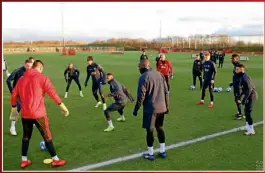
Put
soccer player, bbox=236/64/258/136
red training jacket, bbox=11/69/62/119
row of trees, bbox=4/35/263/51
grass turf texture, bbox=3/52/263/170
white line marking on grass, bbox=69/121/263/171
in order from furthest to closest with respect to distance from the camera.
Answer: row of trees, bbox=4/35/263/51, soccer player, bbox=236/64/258/136, grass turf texture, bbox=3/52/263/170, white line marking on grass, bbox=69/121/263/171, red training jacket, bbox=11/69/62/119

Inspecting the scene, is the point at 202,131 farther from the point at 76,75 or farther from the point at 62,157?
the point at 76,75

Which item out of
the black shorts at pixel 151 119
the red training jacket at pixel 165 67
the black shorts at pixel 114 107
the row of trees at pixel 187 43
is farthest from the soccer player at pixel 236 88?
the row of trees at pixel 187 43

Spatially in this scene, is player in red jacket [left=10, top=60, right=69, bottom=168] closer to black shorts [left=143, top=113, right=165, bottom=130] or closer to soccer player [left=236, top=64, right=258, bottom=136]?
black shorts [left=143, top=113, right=165, bottom=130]

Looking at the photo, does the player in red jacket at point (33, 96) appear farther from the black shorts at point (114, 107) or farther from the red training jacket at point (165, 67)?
the red training jacket at point (165, 67)

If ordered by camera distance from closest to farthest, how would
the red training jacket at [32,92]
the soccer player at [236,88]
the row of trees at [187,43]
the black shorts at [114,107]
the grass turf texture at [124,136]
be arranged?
the red training jacket at [32,92] → the grass turf texture at [124,136] → the black shorts at [114,107] → the soccer player at [236,88] → the row of trees at [187,43]

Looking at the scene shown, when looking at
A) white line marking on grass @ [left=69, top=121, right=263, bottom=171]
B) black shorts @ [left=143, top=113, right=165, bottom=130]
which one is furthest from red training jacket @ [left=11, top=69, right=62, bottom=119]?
black shorts @ [left=143, top=113, right=165, bottom=130]

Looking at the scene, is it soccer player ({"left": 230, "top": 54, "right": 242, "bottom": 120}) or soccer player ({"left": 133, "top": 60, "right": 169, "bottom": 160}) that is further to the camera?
soccer player ({"left": 230, "top": 54, "right": 242, "bottom": 120})

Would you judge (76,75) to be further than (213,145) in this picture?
Yes

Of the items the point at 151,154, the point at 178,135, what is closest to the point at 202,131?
the point at 178,135

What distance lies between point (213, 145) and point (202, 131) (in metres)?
1.25

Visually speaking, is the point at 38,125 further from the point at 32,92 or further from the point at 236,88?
the point at 236,88

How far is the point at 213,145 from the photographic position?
764cm

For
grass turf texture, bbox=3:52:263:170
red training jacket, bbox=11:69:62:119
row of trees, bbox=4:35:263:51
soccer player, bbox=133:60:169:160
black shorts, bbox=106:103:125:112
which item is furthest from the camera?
row of trees, bbox=4:35:263:51

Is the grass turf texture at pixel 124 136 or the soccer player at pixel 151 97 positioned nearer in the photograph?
the soccer player at pixel 151 97
